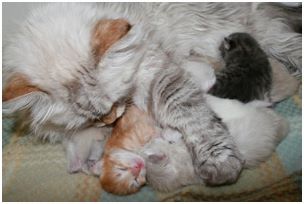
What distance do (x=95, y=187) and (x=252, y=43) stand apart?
2.98 ft

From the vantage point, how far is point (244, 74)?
1.71 meters

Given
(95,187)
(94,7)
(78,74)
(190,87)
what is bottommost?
(95,187)

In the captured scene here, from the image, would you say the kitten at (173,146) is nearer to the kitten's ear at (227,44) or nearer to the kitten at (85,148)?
the kitten at (85,148)

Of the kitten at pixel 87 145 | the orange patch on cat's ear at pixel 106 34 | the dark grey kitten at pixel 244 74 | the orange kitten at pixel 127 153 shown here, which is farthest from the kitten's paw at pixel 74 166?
the dark grey kitten at pixel 244 74

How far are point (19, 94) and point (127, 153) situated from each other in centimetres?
47

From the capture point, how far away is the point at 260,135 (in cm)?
154

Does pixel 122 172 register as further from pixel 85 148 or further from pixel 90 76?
pixel 90 76

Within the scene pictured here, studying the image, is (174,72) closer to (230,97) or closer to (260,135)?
(230,97)

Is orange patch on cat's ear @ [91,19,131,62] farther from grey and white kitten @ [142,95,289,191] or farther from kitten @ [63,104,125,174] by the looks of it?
grey and white kitten @ [142,95,289,191]

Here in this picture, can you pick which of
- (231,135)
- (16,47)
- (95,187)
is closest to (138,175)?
(95,187)

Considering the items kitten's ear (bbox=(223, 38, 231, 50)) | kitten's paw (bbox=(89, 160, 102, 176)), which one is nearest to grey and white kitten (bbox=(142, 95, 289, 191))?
kitten's paw (bbox=(89, 160, 102, 176))

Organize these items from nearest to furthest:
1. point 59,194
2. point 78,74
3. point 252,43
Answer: point 78,74
point 59,194
point 252,43

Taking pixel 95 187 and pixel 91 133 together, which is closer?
pixel 95 187

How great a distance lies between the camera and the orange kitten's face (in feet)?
5.10
